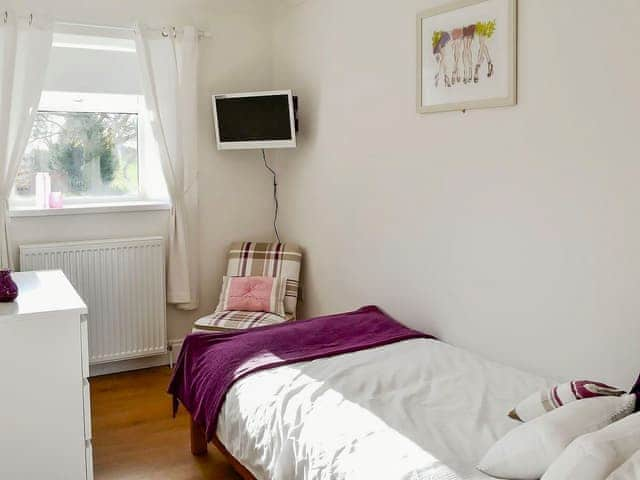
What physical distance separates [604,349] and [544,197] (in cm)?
60

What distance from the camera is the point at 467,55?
2943 mm

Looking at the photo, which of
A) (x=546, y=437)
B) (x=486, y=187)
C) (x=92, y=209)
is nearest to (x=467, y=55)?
(x=486, y=187)

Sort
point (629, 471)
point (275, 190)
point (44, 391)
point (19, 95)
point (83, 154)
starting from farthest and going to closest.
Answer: point (275, 190) < point (83, 154) < point (19, 95) < point (44, 391) < point (629, 471)

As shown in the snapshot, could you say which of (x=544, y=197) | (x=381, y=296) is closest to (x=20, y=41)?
(x=381, y=296)

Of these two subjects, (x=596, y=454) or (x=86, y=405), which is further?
(x=86, y=405)

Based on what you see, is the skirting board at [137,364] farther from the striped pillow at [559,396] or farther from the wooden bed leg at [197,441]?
the striped pillow at [559,396]

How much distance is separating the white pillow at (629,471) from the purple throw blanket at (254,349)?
149 centimetres

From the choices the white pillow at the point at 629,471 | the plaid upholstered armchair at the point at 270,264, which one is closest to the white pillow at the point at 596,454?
the white pillow at the point at 629,471

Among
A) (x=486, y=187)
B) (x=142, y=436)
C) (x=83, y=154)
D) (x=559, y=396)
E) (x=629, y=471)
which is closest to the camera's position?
(x=629, y=471)

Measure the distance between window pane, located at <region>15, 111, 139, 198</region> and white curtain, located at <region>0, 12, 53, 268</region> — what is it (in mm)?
294

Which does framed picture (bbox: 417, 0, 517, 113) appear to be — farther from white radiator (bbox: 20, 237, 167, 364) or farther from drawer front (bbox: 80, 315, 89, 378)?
white radiator (bbox: 20, 237, 167, 364)

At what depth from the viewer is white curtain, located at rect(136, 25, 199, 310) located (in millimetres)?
4055

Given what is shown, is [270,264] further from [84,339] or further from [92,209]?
[84,339]

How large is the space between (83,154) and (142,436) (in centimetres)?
177
